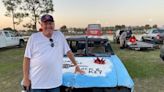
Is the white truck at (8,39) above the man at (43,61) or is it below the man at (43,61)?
below

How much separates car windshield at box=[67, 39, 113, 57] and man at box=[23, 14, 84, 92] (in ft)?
9.88

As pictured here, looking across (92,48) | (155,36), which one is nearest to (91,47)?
(92,48)

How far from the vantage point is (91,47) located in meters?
7.64

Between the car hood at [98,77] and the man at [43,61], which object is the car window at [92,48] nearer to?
the car hood at [98,77]

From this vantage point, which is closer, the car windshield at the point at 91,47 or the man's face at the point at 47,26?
the man's face at the point at 47,26

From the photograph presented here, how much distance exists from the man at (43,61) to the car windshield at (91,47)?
301 centimetres

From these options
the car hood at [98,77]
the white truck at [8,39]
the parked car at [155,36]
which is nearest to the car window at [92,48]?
the car hood at [98,77]

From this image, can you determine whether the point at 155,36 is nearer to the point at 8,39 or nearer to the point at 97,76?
the point at 8,39

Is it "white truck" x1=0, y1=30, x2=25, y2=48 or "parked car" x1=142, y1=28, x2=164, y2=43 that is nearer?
"white truck" x1=0, y1=30, x2=25, y2=48

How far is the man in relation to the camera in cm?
430

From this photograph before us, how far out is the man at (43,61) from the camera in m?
4.30

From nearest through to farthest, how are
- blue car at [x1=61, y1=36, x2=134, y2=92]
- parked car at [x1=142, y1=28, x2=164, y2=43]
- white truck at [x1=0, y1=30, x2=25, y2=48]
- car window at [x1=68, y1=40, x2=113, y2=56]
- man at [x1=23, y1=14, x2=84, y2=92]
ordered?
man at [x1=23, y1=14, x2=84, y2=92] → blue car at [x1=61, y1=36, x2=134, y2=92] → car window at [x1=68, y1=40, x2=113, y2=56] → white truck at [x1=0, y1=30, x2=25, y2=48] → parked car at [x1=142, y1=28, x2=164, y2=43]

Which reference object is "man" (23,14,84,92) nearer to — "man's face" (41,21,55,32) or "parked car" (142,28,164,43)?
"man's face" (41,21,55,32)

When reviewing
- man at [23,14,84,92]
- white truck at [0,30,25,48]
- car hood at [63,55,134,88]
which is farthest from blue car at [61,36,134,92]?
white truck at [0,30,25,48]
